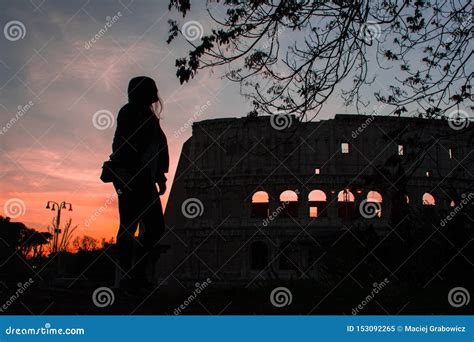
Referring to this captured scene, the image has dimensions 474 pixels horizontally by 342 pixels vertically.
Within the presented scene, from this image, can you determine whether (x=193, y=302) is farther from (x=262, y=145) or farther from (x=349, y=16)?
(x=262, y=145)

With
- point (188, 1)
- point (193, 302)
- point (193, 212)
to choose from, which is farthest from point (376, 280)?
point (193, 212)

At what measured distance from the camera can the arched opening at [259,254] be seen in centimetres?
3290

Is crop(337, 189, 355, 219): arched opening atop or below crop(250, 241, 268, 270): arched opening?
atop

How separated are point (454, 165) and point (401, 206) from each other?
26970 mm

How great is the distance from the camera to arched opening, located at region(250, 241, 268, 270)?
108ft
